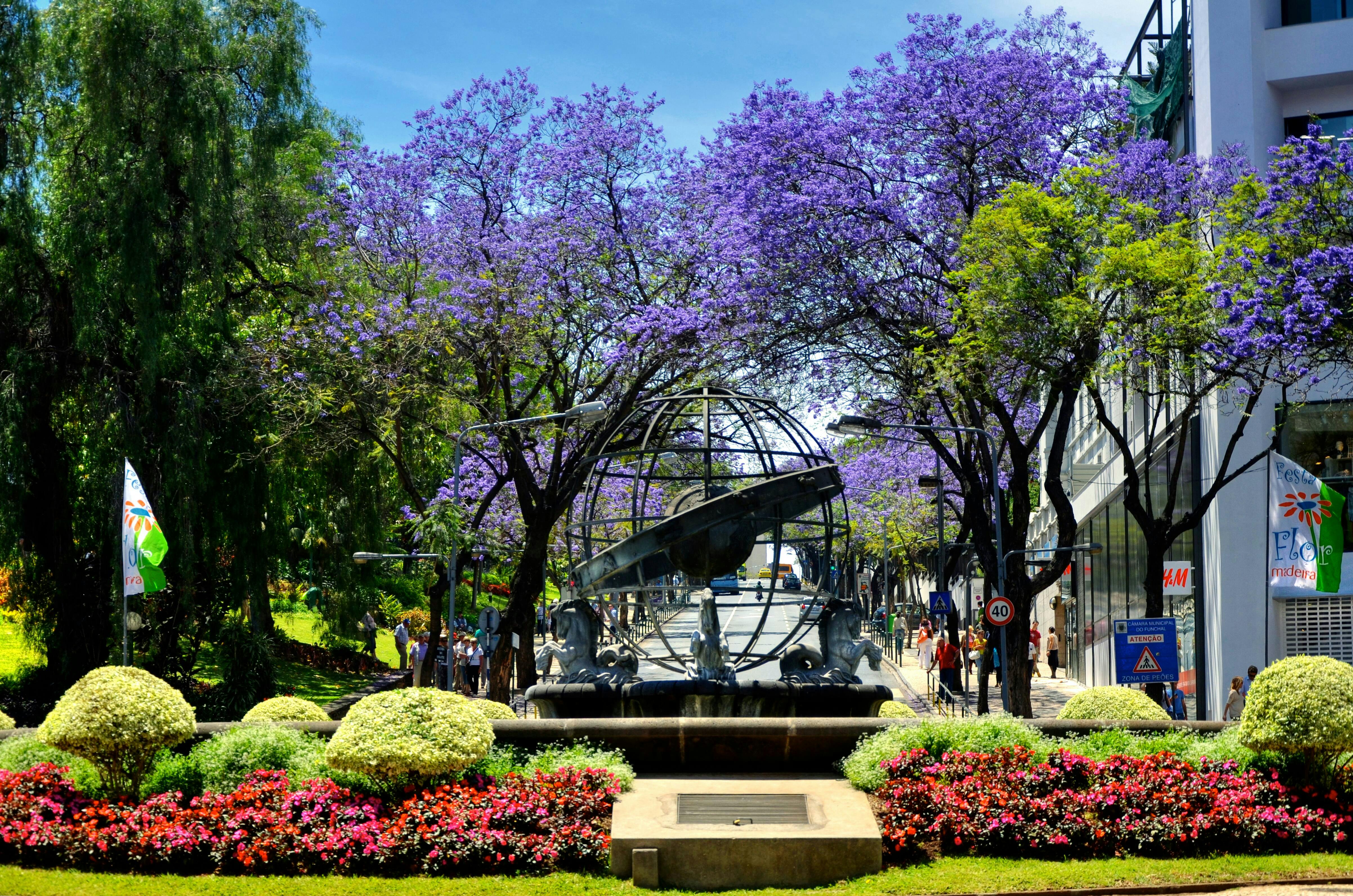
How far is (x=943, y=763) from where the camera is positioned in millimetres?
11641

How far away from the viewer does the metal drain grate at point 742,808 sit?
10.8 metres

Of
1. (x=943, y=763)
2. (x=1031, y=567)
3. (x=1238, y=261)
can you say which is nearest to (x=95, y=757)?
(x=943, y=763)

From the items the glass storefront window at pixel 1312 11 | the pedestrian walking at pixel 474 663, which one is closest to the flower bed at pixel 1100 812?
the glass storefront window at pixel 1312 11

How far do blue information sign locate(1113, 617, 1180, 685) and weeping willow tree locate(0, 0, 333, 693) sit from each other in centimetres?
1530

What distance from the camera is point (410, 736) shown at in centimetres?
1097

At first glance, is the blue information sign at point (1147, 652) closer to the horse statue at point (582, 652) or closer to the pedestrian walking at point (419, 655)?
the horse statue at point (582, 652)

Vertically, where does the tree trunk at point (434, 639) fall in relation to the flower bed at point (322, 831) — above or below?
above

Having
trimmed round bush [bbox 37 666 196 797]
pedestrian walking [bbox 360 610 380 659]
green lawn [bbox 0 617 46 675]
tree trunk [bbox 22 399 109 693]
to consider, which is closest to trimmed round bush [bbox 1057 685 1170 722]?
trimmed round bush [bbox 37 666 196 797]

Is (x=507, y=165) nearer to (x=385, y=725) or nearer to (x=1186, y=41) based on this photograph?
(x=1186, y=41)

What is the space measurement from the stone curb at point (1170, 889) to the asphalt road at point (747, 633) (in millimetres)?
3524

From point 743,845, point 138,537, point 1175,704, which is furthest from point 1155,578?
point 138,537

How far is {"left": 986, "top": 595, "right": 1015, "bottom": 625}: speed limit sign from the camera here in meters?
24.3

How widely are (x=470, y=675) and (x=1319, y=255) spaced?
65.4 ft

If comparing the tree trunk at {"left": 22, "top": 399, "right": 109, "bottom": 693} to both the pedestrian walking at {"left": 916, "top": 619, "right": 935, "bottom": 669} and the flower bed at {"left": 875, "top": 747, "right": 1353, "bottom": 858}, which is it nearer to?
the pedestrian walking at {"left": 916, "top": 619, "right": 935, "bottom": 669}
